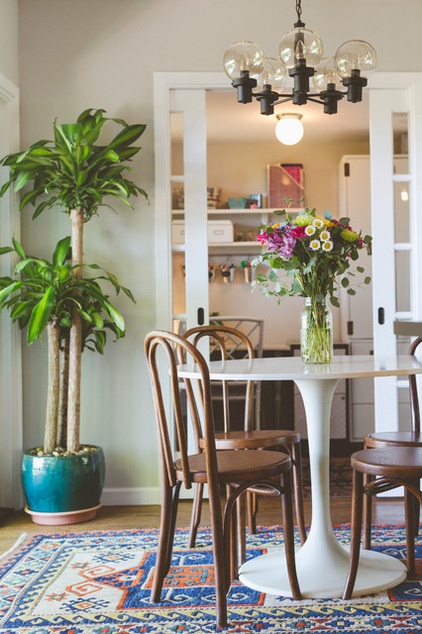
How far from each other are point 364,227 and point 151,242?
2.66m

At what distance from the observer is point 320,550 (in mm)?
2871

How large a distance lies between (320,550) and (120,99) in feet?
8.68

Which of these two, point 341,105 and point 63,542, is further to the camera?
point 341,105

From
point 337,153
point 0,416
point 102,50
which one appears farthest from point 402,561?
point 337,153

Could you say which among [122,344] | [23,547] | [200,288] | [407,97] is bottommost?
[23,547]

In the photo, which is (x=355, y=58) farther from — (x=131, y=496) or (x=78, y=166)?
(x=131, y=496)

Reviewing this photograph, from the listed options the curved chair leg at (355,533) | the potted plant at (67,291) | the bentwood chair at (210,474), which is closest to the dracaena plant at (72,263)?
the potted plant at (67,291)

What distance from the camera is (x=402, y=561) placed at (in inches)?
120

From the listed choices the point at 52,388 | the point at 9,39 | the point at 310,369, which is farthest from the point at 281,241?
the point at 9,39

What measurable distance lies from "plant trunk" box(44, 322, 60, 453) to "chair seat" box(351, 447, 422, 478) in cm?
179

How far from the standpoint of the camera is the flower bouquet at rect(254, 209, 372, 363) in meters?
2.82

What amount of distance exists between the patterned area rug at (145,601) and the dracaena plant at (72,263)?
0.86 metres

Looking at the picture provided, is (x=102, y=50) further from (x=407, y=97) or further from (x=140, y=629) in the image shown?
(x=140, y=629)

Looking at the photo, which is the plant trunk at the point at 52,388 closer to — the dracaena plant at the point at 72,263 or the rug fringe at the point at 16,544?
the dracaena plant at the point at 72,263
